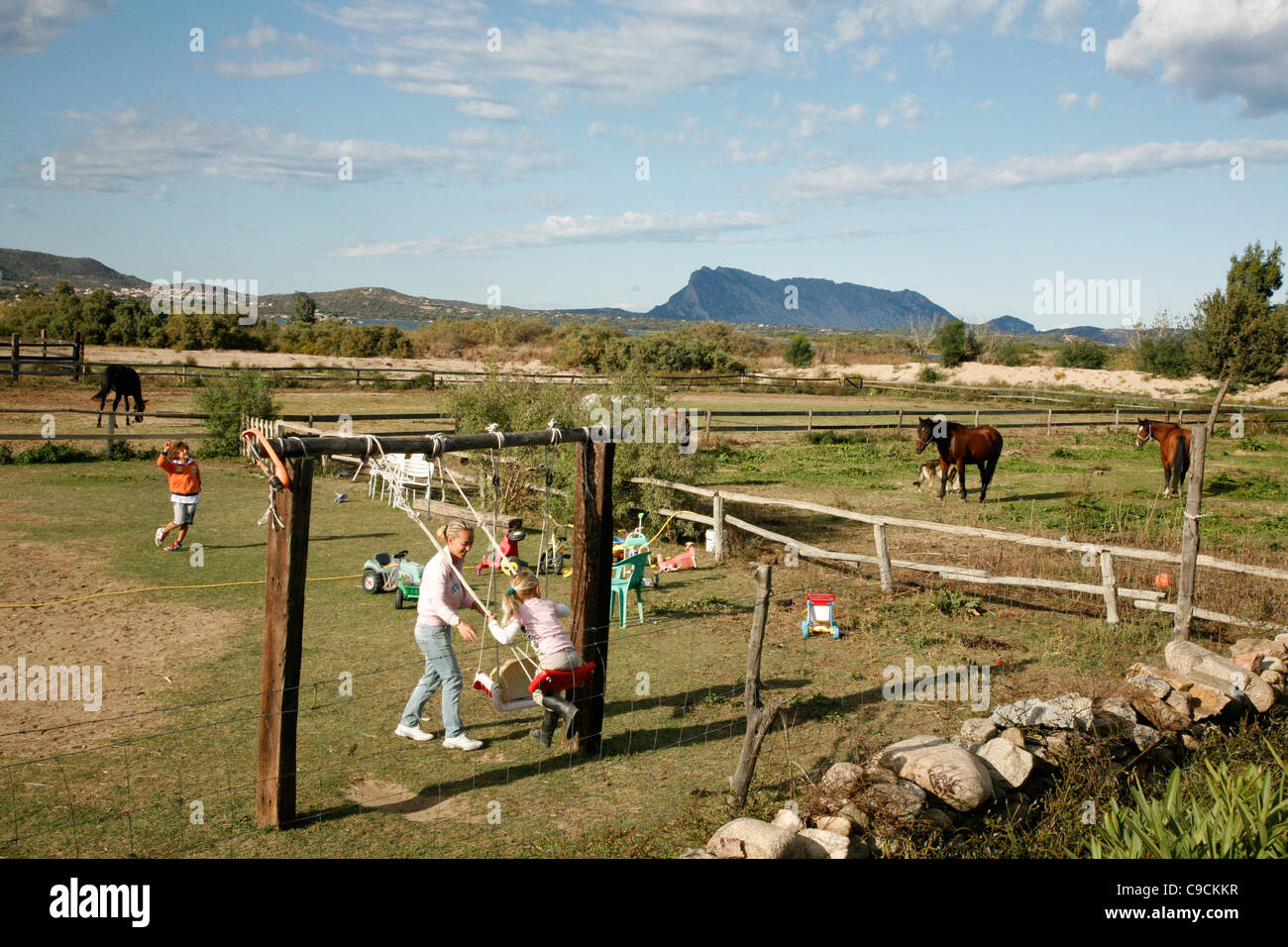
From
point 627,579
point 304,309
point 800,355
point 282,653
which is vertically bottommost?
point 627,579

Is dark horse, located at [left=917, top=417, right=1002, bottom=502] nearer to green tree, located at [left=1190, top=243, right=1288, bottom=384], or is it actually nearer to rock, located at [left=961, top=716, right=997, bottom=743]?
rock, located at [left=961, top=716, right=997, bottom=743]

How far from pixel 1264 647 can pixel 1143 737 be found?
2581mm

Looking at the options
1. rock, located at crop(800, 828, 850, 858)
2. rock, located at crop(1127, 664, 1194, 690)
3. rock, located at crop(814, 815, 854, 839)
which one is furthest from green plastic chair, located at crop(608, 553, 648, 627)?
rock, located at crop(800, 828, 850, 858)

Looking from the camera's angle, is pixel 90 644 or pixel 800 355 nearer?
pixel 90 644

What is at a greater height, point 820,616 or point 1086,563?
point 1086,563

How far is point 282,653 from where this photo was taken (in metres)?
5.11

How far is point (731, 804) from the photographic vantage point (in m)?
5.39

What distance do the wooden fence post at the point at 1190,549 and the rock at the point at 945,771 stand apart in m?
4.00

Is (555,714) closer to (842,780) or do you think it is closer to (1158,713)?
(842,780)

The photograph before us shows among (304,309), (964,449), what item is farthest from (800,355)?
(964,449)

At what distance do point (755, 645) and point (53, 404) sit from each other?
26.8m

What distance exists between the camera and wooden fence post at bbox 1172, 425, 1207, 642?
831 centimetres

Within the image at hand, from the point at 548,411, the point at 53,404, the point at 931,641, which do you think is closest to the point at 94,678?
the point at 931,641

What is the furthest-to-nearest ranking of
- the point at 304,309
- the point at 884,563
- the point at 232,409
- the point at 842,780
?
the point at 304,309
the point at 232,409
the point at 884,563
the point at 842,780
